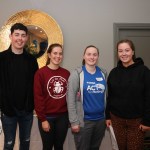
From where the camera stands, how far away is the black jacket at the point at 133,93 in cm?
193

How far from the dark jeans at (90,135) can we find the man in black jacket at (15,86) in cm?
50

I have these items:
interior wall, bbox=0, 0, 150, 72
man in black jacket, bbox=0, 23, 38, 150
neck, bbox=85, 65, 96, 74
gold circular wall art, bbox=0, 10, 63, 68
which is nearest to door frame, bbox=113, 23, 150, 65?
interior wall, bbox=0, 0, 150, 72

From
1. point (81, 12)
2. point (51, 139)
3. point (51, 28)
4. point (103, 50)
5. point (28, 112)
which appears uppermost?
point (81, 12)

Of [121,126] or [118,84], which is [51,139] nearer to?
[121,126]

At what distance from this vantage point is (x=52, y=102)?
6.75 feet

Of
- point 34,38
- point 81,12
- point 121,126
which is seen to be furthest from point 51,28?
point 121,126

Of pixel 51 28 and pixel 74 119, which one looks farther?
pixel 51 28

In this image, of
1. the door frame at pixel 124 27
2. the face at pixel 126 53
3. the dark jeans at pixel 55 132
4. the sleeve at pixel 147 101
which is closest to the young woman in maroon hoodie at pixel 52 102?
the dark jeans at pixel 55 132

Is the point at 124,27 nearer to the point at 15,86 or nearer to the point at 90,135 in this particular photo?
the point at 90,135

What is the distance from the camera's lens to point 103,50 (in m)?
3.23

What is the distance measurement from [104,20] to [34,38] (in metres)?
1.03

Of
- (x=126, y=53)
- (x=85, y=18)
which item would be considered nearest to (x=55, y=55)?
(x=126, y=53)

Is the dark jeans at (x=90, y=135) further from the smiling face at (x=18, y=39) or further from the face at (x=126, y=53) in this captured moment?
the smiling face at (x=18, y=39)

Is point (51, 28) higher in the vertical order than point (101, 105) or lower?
higher
